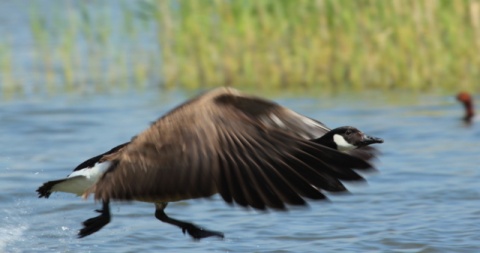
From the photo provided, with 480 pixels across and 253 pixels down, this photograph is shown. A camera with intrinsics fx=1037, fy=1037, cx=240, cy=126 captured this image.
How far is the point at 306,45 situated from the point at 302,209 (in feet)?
20.2

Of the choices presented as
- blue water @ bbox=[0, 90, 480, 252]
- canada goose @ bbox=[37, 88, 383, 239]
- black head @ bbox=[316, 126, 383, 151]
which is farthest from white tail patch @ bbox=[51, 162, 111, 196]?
black head @ bbox=[316, 126, 383, 151]

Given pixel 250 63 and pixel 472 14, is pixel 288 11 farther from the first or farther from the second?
pixel 472 14

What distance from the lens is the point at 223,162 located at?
513cm

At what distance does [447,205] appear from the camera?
799cm

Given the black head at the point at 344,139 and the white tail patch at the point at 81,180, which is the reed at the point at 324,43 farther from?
the white tail patch at the point at 81,180

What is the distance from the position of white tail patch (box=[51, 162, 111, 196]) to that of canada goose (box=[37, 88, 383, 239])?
0.18m

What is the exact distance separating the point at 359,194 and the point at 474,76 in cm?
517

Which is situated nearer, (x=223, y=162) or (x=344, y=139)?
(x=223, y=162)

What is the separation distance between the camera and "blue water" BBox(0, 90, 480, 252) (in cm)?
719

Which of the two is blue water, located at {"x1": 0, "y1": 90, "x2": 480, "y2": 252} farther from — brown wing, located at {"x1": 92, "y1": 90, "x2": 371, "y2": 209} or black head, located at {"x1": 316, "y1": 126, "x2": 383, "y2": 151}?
brown wing, located at {"x1": 92, "y1": 90, "x2": 371, "y2": 209}

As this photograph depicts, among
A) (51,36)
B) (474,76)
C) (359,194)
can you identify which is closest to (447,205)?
(359,194)

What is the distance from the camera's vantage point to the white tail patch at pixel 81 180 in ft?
19.5

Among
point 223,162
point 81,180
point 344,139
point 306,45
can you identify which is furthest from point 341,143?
point 306,45

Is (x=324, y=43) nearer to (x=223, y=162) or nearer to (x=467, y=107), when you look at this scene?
(x=467, y=107)
